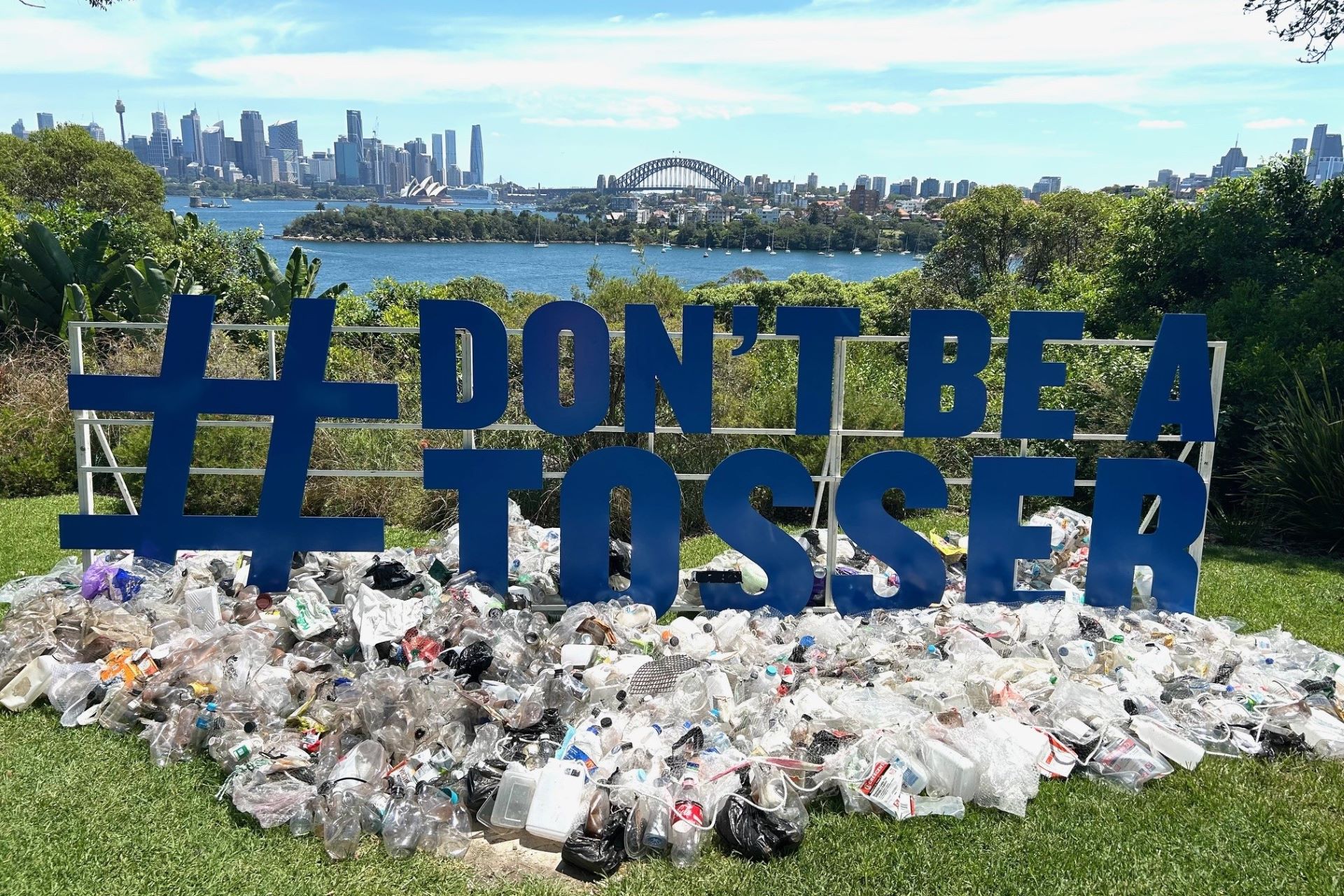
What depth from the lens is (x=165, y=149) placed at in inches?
6442

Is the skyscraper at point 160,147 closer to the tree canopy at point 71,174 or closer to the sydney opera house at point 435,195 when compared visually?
the sydney opera house at point 435,195

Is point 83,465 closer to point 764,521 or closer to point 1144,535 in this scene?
point 764,521

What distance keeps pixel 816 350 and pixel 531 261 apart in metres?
67.4

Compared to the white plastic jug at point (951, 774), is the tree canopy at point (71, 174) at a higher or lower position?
higher

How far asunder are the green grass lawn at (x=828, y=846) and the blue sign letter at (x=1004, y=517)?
6.60 feet

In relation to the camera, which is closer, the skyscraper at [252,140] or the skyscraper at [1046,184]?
the skyscraper at [1046,184]

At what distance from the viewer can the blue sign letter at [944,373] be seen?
683cm

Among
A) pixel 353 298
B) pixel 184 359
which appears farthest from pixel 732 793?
pixel 353 298

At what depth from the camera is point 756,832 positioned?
4.58 meters

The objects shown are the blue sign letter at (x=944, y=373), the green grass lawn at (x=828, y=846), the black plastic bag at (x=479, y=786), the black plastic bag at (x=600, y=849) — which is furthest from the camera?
the blue sign letter at (x=944, y=373)

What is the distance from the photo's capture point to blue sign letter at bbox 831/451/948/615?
7012 millimetres

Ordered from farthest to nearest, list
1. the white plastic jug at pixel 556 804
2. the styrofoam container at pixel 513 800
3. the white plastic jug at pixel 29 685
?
the white plastic jug at pixel 29 685 → the styrofoam container at pixel 513 800 → the white plastic jug at pixel 556 804

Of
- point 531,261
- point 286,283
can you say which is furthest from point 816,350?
point 531,261

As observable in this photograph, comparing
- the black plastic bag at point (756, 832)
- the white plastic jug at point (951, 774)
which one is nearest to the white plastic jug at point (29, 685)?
the black plastic bag at point (756, 832)
